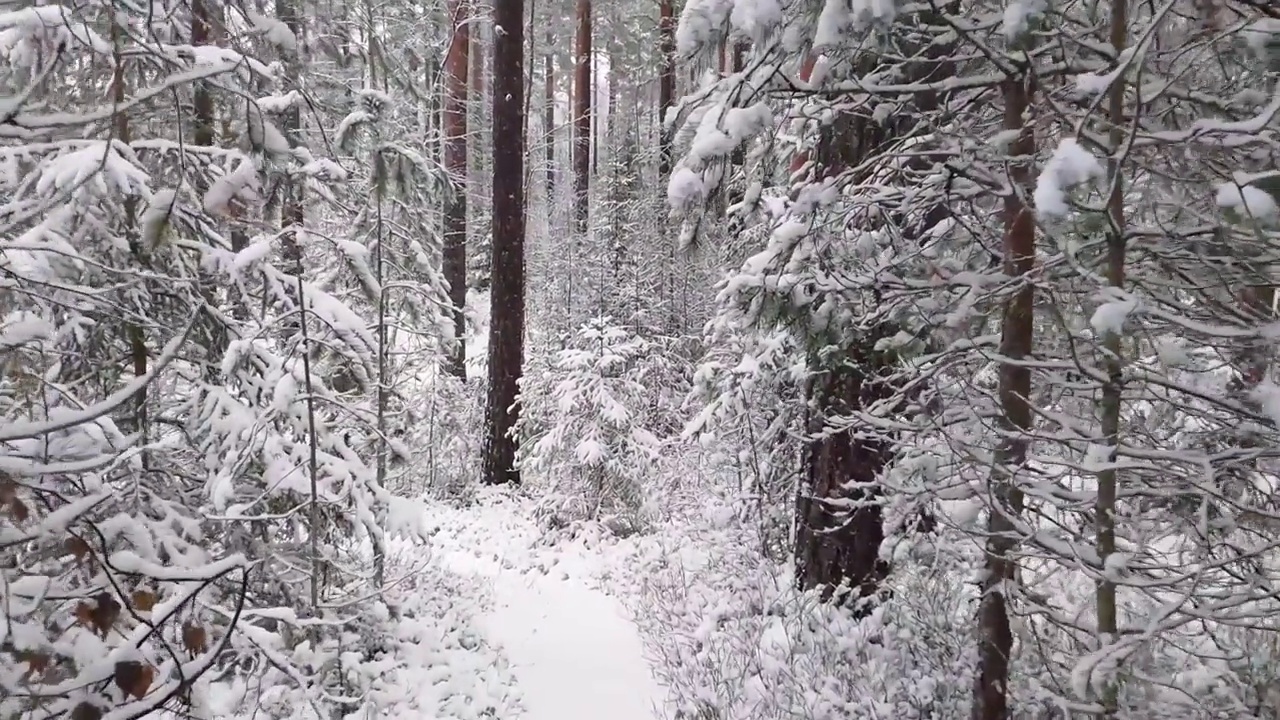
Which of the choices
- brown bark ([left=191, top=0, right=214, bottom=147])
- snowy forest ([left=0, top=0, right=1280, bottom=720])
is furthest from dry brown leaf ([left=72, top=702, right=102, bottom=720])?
brown bark ([left=191, top=0, right=214, bottom=147])

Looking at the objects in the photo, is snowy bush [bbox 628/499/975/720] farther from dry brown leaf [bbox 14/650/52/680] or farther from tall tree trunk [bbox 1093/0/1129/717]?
dry brown leaf [bbox 14/650/52/680]

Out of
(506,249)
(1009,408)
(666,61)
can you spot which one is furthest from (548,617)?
(666,61)

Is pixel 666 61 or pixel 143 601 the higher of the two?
pixel 666 61

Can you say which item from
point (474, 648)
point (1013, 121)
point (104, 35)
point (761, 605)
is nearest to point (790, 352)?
point (761, 605)

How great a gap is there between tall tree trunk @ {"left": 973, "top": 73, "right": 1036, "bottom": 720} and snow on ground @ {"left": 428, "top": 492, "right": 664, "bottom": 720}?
8.84 feet

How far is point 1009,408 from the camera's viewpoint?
3482mm

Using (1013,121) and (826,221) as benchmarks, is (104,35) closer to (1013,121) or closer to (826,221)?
(826,221)

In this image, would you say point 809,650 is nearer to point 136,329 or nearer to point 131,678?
point 131,678

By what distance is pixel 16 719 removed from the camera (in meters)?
2.03

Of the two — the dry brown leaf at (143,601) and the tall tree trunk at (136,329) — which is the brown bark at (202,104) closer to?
the tall tree trunk at (136,329)

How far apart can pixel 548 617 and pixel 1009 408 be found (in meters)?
5.37

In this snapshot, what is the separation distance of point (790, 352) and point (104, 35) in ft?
18.0

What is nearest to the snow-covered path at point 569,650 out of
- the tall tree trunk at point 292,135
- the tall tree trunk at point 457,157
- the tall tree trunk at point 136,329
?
the tall tree trunk at point 136,329

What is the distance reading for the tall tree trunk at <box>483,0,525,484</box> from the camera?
1013 centimetres
